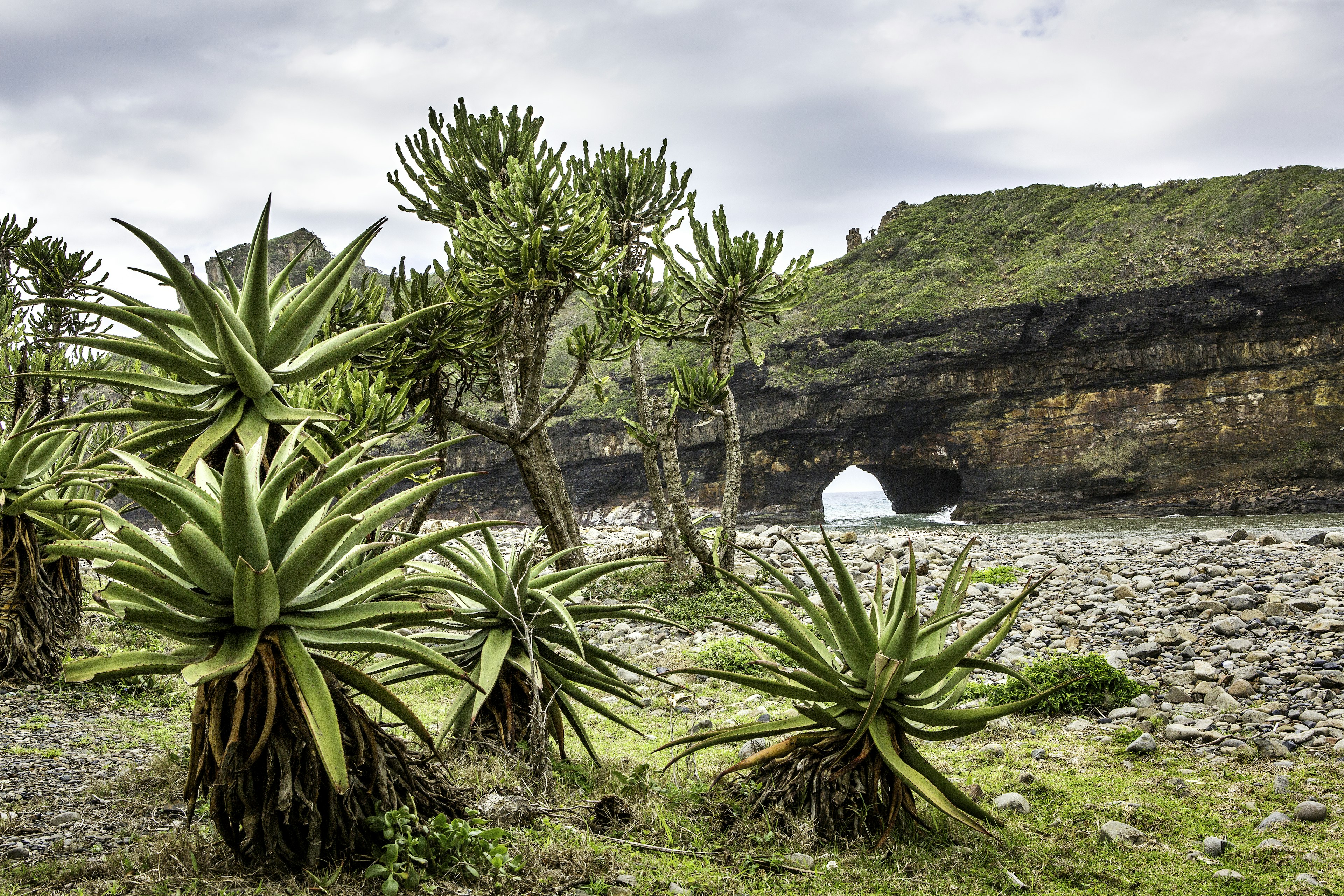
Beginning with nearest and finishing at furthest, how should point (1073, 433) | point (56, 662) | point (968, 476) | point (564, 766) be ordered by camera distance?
point (564, 766), point (56, 662), point (1073, 433), point (968, 476)

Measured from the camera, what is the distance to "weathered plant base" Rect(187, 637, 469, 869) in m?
2.23

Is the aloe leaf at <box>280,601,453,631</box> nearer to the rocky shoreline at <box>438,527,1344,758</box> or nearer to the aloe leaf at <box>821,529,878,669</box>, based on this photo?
the aloe leaf at <box>821,529,878,669</box>

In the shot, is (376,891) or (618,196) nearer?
(376,891)

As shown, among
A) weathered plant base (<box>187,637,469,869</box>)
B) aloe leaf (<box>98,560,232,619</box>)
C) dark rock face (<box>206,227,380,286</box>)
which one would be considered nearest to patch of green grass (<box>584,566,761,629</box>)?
weathered plant base (<box>187,637,469,869</box>)

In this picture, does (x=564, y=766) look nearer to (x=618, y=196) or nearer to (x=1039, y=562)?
(x=618, y=196)

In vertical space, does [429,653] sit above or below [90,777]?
above

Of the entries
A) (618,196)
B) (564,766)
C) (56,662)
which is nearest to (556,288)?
(618,196)

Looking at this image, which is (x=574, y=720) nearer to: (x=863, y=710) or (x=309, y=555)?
(x=863, y=710)

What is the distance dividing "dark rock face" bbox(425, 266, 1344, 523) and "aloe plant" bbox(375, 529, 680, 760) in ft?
106

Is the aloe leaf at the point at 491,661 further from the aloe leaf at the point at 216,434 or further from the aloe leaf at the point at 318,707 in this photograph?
the aloe leaf at the point at 216,434

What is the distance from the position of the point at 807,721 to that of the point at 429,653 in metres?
1.91

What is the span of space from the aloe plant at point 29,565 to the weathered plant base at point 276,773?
3.45 meters

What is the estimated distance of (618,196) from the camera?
11844 mm

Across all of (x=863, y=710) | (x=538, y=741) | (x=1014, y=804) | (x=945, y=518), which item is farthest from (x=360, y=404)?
(x=945, y=518)
